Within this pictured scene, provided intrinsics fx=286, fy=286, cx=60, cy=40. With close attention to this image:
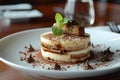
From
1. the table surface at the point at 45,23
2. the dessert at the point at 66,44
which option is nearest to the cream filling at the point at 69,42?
the dessert at the point at 66,44

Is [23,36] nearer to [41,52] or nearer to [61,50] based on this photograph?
[41,52]

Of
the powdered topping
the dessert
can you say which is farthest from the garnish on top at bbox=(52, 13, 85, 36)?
the powdered topping

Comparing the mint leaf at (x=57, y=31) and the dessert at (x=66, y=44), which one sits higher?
the mint leaf at (x=57, y=31)

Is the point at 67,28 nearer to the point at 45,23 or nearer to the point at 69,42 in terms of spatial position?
the point at 69,42

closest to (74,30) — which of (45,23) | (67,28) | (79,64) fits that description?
(67,28)

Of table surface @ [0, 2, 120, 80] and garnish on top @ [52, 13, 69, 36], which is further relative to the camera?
garnish on top @ [52, 13, 69, 36]

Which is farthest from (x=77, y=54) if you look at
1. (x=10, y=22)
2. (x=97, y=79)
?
(x=10, y=22)

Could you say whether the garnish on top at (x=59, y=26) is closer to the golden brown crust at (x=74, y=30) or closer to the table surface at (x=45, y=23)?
the golden brown crust at (x=74, y=30)

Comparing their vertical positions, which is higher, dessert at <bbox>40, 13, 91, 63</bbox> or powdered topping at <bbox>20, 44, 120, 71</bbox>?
dessert at <bbox>40, 13, 91, 63</bbox>

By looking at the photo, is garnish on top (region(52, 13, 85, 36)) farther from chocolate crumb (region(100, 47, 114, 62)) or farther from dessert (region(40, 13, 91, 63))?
chocolate crumb (region(100, 47, 114, 62))
